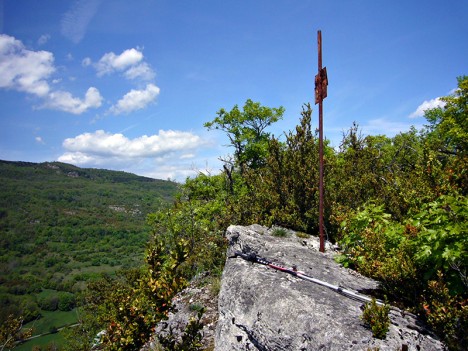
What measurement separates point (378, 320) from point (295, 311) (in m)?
1.33

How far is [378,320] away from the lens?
14.1 ft

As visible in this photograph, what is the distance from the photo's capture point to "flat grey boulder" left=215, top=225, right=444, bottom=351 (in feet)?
14.2

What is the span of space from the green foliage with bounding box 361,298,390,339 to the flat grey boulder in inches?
3.7

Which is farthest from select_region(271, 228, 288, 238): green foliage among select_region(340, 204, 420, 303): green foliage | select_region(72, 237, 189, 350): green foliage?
select_region(72, 237, 189, 350): green foliage

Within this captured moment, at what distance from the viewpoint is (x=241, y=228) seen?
349 inches

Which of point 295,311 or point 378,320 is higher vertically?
point 378,320

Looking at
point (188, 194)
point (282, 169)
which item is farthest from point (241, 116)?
point (282, 169)

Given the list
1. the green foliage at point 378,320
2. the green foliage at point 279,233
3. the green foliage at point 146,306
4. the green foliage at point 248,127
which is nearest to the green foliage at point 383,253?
the green foliage at point 378,320

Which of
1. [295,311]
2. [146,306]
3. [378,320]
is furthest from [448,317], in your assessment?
[146,306]

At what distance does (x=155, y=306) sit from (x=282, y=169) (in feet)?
26.5

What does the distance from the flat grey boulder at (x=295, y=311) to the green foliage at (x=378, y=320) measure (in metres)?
0.09

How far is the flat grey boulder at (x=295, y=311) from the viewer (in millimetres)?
4340

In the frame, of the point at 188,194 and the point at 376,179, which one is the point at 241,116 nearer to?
the point at 188,194

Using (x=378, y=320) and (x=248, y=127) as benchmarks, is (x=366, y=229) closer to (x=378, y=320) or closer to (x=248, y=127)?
(x=378, y=320)
